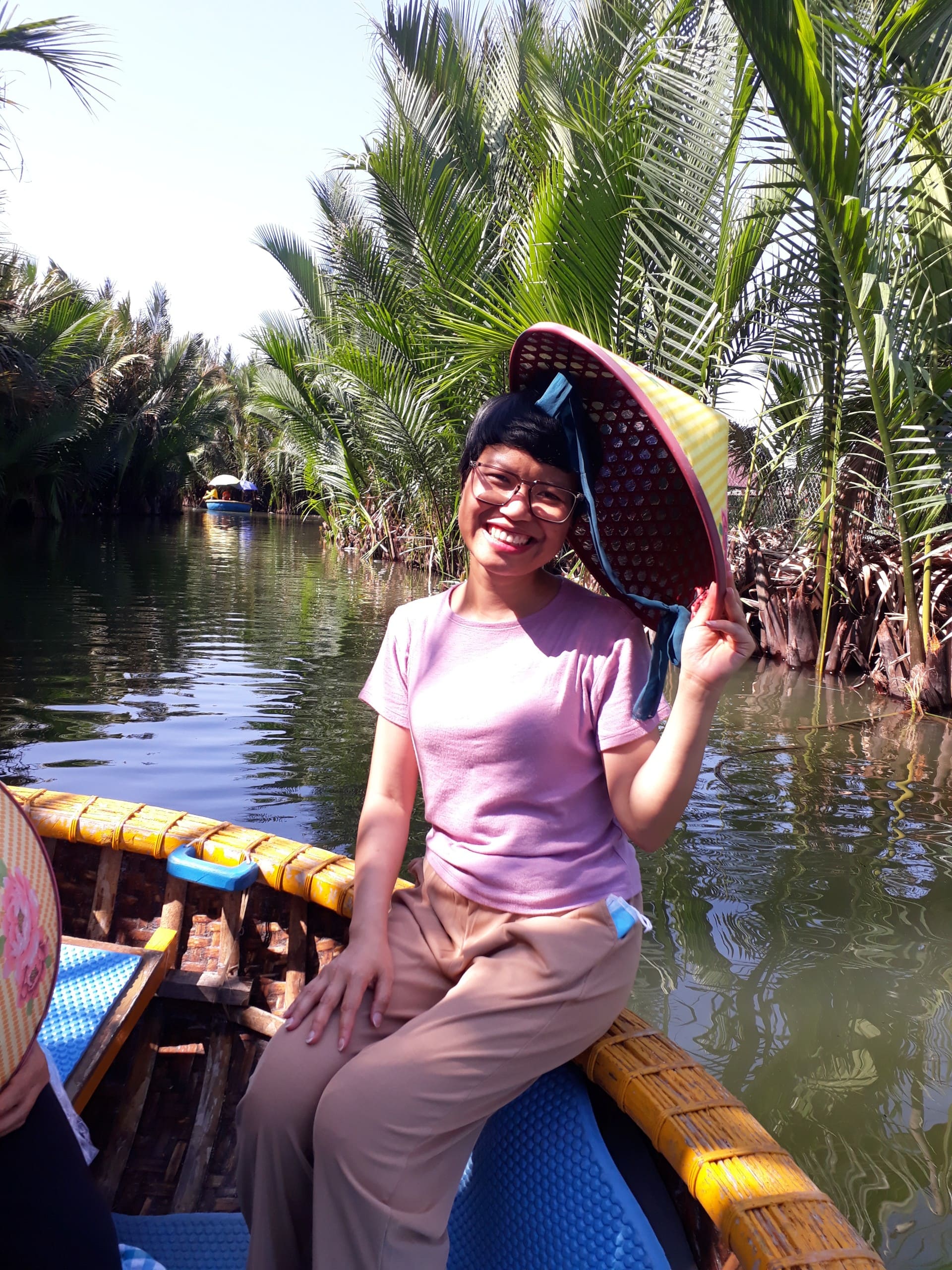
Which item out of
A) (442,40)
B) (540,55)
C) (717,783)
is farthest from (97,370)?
(717,783)

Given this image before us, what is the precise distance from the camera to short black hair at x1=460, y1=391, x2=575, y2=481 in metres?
1.51

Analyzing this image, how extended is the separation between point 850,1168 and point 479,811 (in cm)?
132

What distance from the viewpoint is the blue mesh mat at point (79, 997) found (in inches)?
68.4

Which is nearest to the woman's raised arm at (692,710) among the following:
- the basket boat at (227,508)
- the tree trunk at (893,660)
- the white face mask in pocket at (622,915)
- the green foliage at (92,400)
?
the white face mask in pocket at (622,915)

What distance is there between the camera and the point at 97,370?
1892 cm

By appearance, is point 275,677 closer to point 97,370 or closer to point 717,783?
point 717,783

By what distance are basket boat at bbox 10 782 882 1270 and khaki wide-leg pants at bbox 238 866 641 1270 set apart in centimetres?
13

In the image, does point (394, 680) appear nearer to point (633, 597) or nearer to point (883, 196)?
point (633, 597)

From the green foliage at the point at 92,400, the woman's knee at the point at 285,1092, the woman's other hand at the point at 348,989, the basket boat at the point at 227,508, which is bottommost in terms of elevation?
the basket boat at the point at 227,508

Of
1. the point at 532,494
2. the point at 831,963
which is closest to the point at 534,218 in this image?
the point at 831,963

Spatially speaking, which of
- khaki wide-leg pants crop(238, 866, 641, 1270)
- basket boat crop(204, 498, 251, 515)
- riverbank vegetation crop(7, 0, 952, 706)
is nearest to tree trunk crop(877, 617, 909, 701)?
riverbank vegetation crop(7, 0, 952, 706)

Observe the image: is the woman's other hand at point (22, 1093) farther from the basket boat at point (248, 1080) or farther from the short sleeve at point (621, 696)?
the short sleeve at point (621, 696)

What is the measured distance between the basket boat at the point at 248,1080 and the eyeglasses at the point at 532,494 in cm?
76

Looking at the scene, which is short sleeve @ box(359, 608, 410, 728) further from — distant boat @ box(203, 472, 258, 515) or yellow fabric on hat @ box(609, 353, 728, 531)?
distant boat @ box(203, 472, 258, 515)
